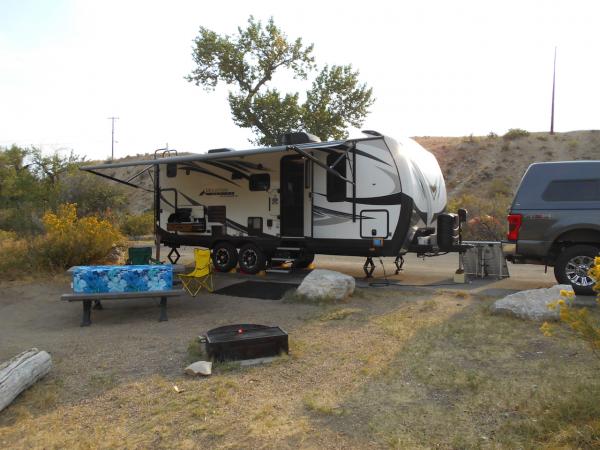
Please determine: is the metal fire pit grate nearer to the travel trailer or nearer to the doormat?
the doormat

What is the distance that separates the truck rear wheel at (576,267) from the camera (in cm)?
790

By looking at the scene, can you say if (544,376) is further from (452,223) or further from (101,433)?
(452,223)

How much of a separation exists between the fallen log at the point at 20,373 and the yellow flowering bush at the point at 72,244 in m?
6.51

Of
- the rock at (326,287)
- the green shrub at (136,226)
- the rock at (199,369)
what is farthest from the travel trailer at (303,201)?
the green shrub at (136,226)

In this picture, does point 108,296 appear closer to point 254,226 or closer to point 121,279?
point 121,279

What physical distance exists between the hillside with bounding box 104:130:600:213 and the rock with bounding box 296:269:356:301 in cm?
2588

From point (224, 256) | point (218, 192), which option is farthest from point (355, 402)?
point (218, 192)

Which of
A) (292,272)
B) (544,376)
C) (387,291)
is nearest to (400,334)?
(544,376)

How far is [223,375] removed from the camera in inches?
184

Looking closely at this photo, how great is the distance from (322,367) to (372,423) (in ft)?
4.23

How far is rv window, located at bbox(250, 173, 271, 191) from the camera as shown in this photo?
11.0 m

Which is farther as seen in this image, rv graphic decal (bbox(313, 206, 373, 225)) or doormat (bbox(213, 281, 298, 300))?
rv graphic decal (bbox(313, 206, 373, 225))

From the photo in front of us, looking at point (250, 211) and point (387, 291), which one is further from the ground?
point (250, 211)

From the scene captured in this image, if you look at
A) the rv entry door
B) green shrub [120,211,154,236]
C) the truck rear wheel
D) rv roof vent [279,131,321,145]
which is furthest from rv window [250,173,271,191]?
green shrub [120,211,154,236]
